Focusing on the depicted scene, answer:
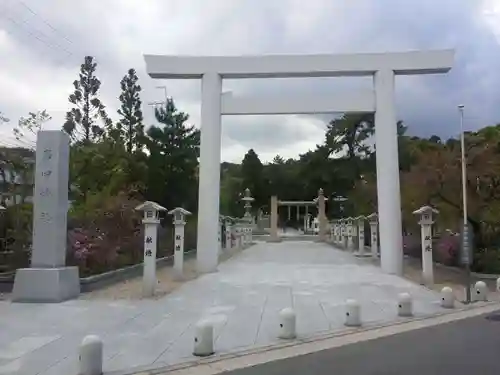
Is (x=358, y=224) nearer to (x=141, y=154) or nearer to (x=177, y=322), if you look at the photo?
(x=141, y=154)

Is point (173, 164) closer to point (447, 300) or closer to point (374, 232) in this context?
point (374, 232)

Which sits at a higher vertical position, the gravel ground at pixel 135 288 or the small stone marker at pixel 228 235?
the small stone marker at pixel 228 235

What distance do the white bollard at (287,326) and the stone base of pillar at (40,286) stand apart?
5.79 metres

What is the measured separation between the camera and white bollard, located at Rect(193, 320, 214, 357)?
7.44m

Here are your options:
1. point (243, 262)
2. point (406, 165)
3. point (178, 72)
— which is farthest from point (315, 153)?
point (178, 72)

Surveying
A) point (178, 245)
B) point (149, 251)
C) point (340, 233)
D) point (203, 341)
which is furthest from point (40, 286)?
point (340, 233)

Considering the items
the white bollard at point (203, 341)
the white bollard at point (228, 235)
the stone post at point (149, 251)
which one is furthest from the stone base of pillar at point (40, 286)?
the white bollard at point (228, 235)

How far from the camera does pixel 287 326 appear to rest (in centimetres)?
853

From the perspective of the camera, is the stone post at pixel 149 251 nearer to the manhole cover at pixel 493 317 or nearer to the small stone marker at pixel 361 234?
the manhole cover at pixel 493 317

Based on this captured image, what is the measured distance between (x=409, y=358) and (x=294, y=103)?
12.6 m

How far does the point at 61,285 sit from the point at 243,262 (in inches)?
463

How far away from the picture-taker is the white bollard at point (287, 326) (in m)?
8.48

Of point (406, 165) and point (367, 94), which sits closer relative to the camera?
point (367, 94)

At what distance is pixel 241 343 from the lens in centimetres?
823
